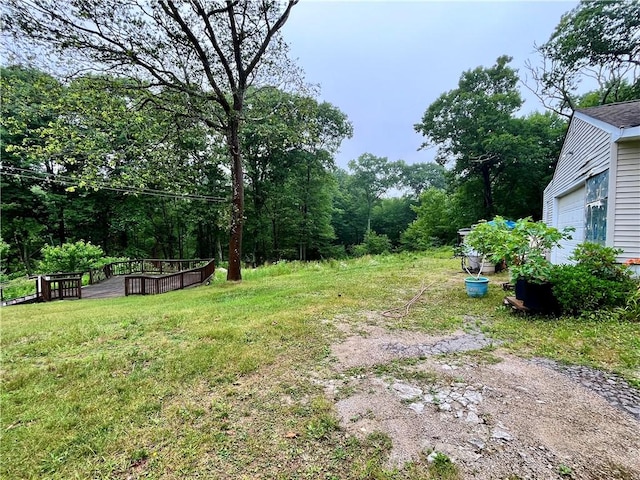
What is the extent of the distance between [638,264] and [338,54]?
12577mm

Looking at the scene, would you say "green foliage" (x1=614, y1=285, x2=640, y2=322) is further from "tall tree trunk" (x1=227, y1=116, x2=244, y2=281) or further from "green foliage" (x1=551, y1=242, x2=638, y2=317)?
"tall tree trunk" (x1=227, y1=116, x2=244, y2=281)

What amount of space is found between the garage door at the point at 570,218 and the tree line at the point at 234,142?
7786 mm

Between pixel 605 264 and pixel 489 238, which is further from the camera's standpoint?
pixel 489 238

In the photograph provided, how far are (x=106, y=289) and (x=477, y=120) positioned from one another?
64.5 feet

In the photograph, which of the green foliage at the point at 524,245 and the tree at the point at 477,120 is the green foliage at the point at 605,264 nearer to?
the green foliage at the point at 524,245

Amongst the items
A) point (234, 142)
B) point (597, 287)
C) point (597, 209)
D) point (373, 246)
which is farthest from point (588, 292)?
point (373, 246)

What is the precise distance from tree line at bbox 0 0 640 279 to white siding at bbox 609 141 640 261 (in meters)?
7.99

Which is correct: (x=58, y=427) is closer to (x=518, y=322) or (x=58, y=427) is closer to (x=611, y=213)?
(x=518, y=322)

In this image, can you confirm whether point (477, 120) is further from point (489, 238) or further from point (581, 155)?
point (489, 238)

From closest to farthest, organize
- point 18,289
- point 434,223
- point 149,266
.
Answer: point 18,289 → point 149,266 → point 434,223

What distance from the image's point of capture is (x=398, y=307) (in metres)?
5.14

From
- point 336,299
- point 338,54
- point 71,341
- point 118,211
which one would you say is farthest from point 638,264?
point 118,211

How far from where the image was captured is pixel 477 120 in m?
A: 16.0

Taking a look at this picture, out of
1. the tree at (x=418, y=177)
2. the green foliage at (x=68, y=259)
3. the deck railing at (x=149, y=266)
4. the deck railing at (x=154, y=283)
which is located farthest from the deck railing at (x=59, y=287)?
the tree at (x=418, y=177)
